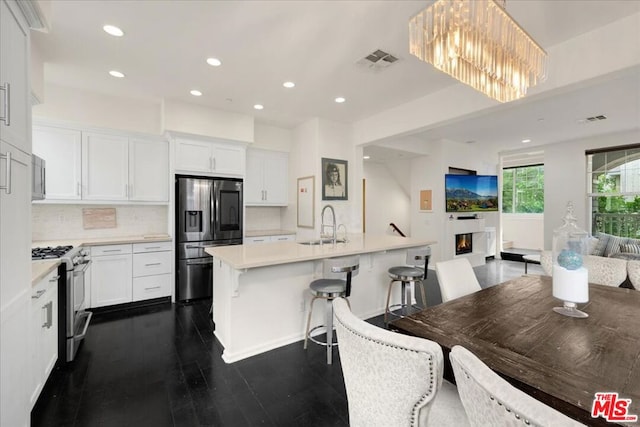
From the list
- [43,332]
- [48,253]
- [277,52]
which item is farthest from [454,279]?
[48,253]

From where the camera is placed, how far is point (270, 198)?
5.12 m

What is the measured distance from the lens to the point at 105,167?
3.71 m

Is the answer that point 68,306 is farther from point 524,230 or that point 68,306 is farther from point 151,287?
point 524,230

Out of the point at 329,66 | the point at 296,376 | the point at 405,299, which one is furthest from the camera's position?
the point at 405,299

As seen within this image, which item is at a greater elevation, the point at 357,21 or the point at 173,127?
the point at 357,21

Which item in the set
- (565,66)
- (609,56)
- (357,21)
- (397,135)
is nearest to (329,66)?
(357,21)

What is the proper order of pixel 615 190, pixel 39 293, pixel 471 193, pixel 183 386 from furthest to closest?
pixel 471 193
pixel 615 190
pixel 183 386
pixel 39 293

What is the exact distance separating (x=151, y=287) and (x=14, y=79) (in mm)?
3055

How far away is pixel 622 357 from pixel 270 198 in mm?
4626

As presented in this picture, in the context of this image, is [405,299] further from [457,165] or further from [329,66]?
[457,165]

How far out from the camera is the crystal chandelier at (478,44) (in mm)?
1448

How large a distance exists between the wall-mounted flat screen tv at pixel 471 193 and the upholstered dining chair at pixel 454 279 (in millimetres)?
3991

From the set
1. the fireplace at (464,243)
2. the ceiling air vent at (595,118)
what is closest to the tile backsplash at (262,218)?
the fireplace at (464,243)

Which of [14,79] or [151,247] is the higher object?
[14,79]
